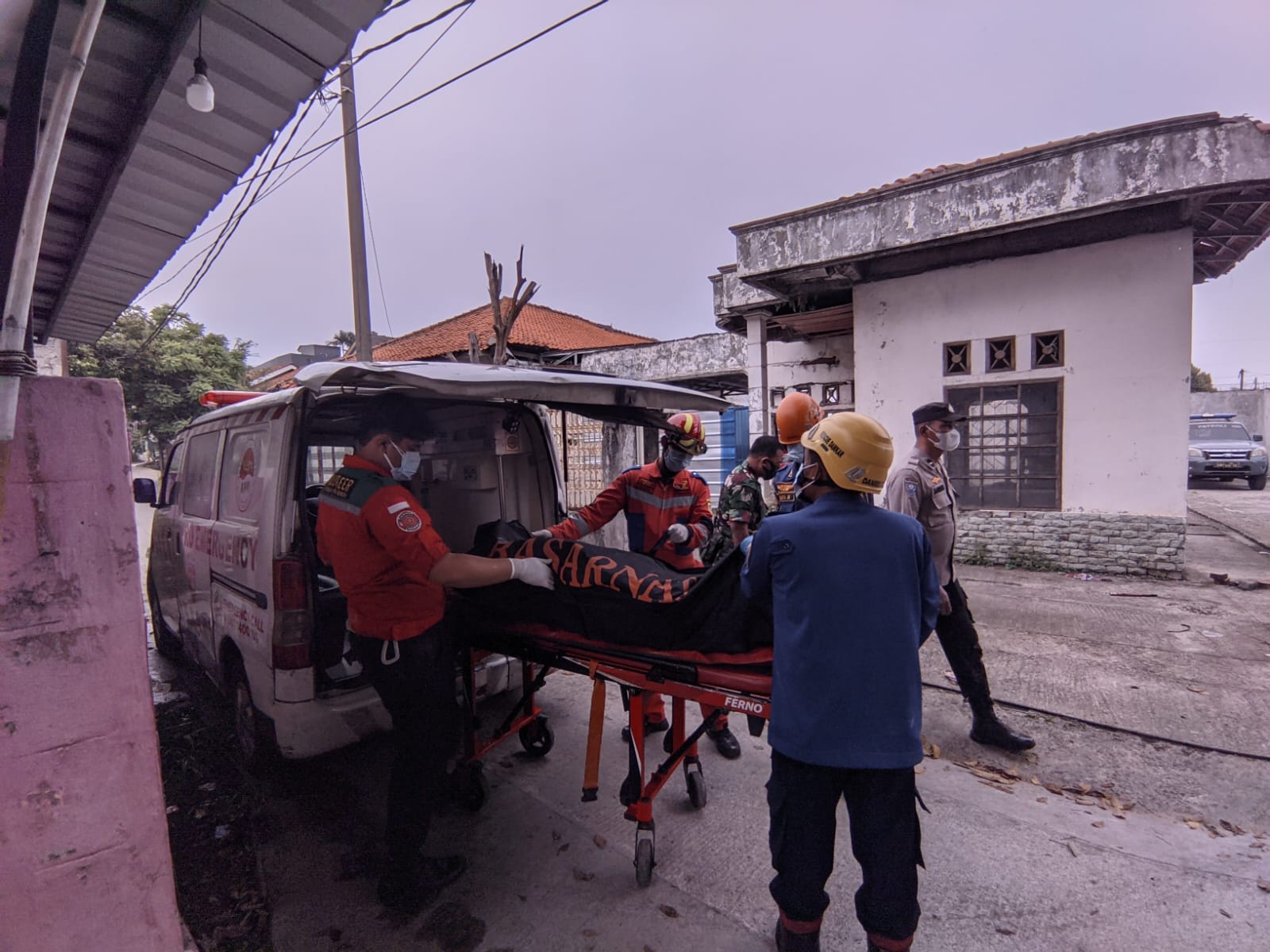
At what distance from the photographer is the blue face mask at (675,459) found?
363cm

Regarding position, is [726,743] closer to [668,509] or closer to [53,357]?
[668,509]

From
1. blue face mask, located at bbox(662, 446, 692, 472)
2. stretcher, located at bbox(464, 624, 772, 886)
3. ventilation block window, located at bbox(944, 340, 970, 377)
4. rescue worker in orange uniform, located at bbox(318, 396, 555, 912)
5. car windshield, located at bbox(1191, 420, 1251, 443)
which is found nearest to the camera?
stretcher, located at bbox(464, 624, 772, 886)

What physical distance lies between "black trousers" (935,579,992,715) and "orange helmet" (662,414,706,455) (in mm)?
1568

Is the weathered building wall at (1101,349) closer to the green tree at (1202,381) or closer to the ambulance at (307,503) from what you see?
the ambulance at (307,503)

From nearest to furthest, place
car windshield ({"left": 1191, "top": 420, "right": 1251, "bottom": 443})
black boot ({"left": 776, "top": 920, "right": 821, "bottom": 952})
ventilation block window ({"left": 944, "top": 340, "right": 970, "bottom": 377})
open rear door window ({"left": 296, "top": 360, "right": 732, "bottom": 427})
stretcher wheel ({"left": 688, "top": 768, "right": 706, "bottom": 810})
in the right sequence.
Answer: black boot ({"left": 776, "top": 920, "right": 821, "bottom": 952}) < open rear door window ({"left": 296, "top": 360, "right": 732, "bottom": 427}) < stretcher wheel ({"left": 688, "top": 768, "right": 706, "bottom": 810}) < ventilation block window ({"left": 944, "top": 340, "right": 970, "bottom": 377}) < car windshield ({"left": 1191, "top": 420, "right": 1251, "bottom": 443})

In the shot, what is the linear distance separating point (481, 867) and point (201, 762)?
2064 mm

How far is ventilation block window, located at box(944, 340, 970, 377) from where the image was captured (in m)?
7.80

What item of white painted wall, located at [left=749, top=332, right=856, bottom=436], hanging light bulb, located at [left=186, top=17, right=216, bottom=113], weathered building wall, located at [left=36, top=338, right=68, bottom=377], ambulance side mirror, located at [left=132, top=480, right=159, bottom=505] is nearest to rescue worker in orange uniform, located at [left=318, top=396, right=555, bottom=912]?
hanging light bulb, located at [left=186, top=17, right=216, bottom=113]

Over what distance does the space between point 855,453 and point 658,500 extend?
1978 millimetres

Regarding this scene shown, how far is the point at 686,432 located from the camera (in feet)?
11.8

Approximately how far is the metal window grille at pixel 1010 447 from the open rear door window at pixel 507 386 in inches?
227

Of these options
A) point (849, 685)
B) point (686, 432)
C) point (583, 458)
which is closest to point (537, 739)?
point (686, 432)

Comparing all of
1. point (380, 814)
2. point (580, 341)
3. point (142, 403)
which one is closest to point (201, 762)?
point (380, 814)

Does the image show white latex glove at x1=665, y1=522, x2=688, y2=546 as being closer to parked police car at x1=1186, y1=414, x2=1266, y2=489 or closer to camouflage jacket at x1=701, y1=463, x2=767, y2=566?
camouflage jacket at x1=701, y1=463, x2=767, y2=566
